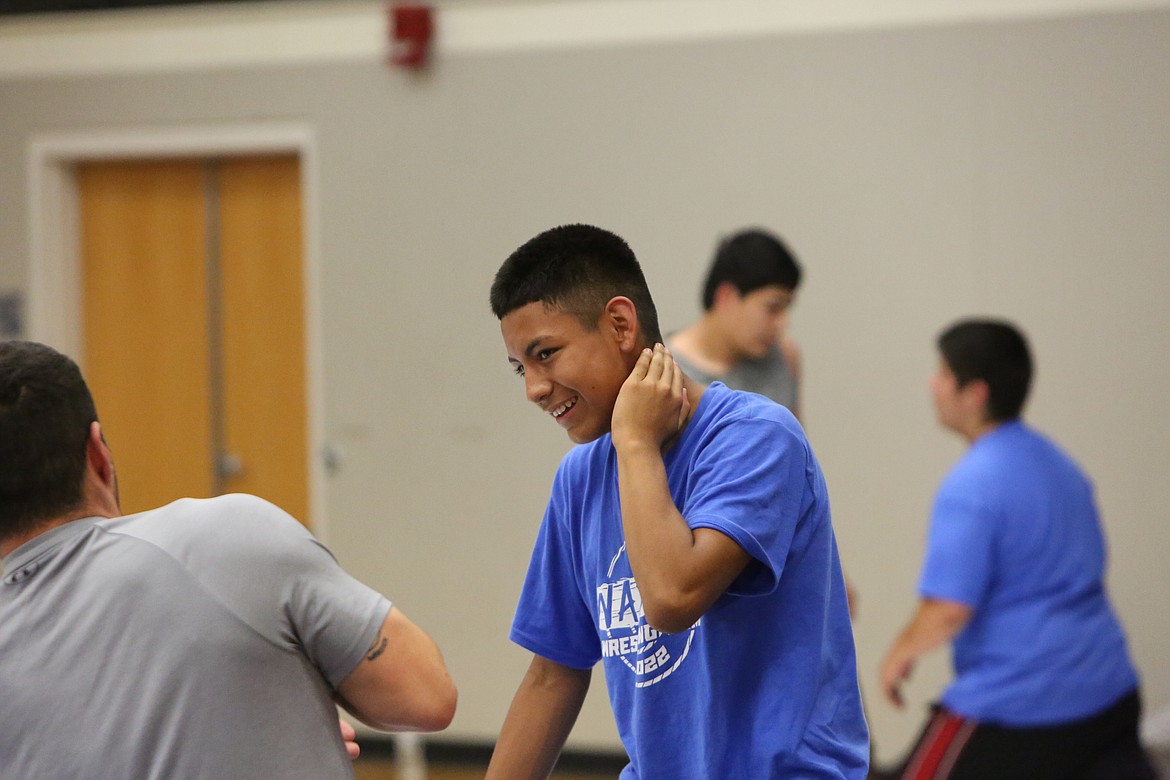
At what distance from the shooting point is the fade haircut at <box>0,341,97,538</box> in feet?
4.57

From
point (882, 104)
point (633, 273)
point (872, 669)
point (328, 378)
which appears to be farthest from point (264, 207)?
point (633, 273)

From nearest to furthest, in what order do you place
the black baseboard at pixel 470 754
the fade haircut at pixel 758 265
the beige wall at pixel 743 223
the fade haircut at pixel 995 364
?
1. the fade haircut at pixel 995 364
2. the fade haircut at pixel 758 265
3. the beige wall at pixel 743 223
4. the black baseboard at pixel 470 754

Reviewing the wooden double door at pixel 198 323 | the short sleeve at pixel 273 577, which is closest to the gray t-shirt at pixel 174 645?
the short sleeve at pixel 273 577

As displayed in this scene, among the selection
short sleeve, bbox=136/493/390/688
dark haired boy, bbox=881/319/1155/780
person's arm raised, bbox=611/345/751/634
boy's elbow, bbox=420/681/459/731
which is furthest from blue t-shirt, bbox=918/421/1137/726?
short sleeve, bbox=136/493/390/688

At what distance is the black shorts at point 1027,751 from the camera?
115 inches

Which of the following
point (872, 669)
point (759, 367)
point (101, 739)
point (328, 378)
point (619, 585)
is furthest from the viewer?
point (328, 378)

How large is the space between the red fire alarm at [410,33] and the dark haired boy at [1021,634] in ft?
9.49

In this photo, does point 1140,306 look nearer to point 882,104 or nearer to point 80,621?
point 882,104

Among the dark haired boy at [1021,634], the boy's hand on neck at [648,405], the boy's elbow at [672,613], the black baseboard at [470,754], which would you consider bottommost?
the black baseboard at [470,754]

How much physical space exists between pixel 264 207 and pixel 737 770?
4389 mm

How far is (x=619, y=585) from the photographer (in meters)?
1.62

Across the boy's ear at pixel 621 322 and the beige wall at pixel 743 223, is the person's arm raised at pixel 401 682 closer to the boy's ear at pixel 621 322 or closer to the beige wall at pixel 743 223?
the boy's ear at pixel 621 322

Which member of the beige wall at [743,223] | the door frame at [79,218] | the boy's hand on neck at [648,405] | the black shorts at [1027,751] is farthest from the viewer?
the door frame at [79,218]

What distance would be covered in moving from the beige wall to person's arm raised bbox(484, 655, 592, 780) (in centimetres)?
307
